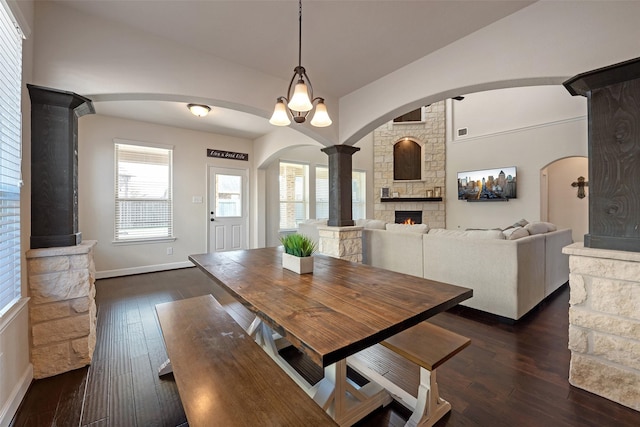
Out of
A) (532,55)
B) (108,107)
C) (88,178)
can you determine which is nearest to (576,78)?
(532,55)

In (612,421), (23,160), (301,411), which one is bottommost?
(612,421)

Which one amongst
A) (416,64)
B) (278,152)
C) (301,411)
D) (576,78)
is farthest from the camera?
(278,152)

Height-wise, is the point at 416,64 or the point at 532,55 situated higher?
the point at 416,64

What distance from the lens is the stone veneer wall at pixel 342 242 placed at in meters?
3.54

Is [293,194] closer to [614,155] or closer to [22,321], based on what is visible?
[22,321]

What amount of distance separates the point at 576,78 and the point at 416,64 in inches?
52.0

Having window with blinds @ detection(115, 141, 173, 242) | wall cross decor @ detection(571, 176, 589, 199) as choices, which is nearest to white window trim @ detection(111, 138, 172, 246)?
window with blinds @ detection(115, 141, 173, 242)

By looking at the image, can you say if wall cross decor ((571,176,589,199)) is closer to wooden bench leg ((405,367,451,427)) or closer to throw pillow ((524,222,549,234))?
throw pillow ((524,222,549,234))

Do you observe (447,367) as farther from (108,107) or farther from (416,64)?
(108,107)

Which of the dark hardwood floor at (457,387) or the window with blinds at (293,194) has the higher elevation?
the window with blinds at (293,194)

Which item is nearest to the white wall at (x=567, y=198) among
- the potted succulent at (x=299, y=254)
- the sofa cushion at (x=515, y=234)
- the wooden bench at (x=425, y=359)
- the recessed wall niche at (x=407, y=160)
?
the recessed wall niche at (x=407, y=160)

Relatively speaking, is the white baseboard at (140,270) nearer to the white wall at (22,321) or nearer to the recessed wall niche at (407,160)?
the white wall at (22,321)

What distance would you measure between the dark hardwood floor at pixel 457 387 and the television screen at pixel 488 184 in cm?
427

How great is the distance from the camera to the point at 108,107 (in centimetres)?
393
